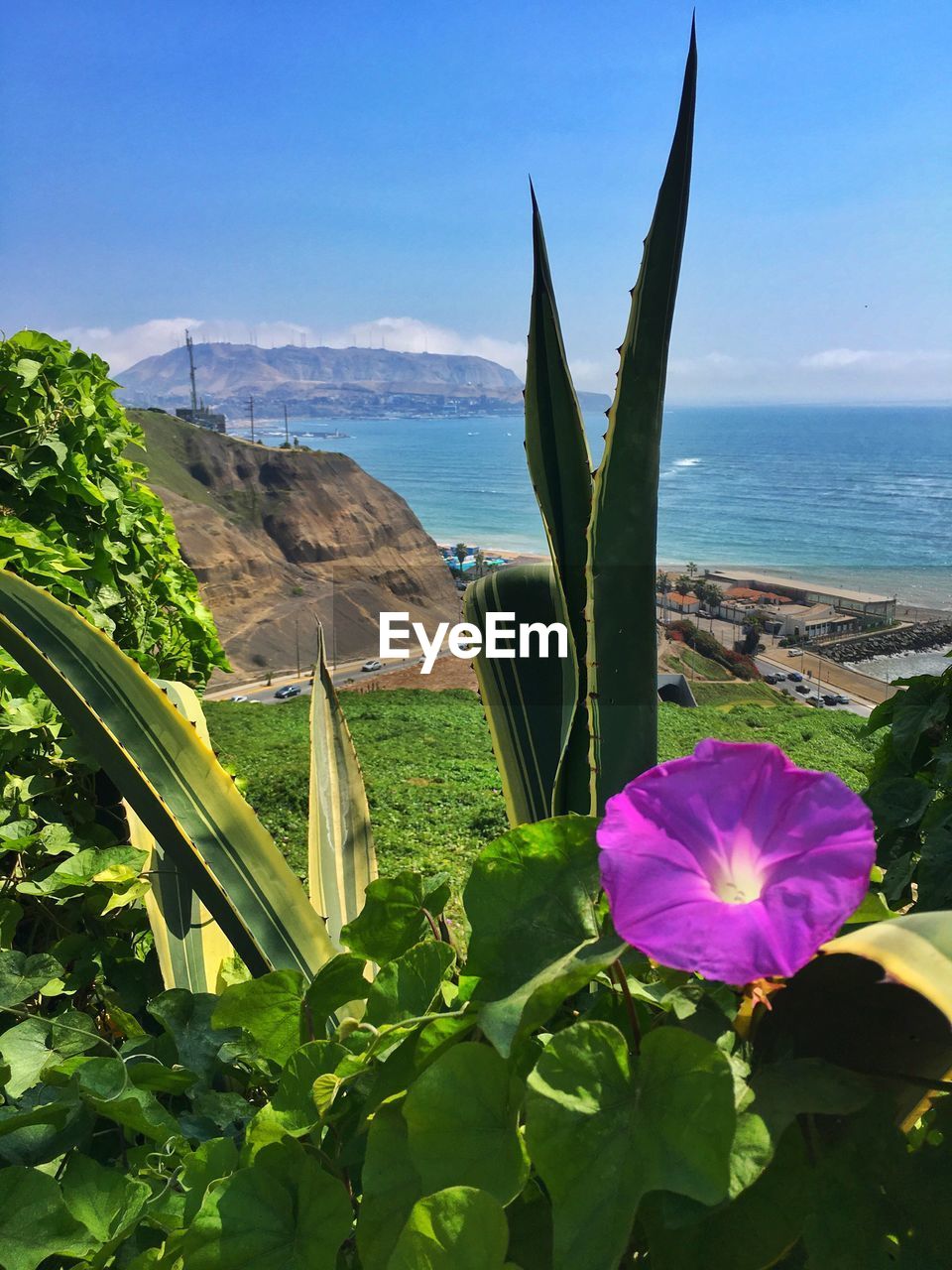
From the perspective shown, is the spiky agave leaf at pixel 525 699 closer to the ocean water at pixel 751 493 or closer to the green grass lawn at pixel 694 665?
the green grass lawn at pixel 694 665

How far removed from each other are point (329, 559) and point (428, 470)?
32.1 meters

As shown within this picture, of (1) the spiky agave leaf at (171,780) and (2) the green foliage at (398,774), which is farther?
(2) the green foliage at (398,774)

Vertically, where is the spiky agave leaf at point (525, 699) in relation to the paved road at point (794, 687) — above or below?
above

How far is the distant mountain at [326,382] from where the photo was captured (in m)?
96.6

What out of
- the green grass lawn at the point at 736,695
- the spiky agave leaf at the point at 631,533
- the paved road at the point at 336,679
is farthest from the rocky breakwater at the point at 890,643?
the spiky agave leaf at the point at 631,533

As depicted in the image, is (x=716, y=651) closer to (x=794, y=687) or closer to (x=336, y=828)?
(x=794, y=687)

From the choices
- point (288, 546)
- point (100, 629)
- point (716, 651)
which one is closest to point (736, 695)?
point (716, 651)

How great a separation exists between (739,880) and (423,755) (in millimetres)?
10956

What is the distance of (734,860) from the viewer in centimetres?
23

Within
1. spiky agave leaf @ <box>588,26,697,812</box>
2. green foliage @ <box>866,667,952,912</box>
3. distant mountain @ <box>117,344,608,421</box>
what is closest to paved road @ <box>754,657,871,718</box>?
green foliage @ <box>866,667,952,912</box>

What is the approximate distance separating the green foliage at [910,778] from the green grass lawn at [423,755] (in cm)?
364

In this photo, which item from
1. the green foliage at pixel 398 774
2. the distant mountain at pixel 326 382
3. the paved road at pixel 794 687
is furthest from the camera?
the distant mountain at pixel 326 382

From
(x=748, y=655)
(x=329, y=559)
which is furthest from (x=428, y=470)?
(x=748, y=655)

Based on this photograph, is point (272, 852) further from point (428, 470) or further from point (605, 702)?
point (428, 470)
